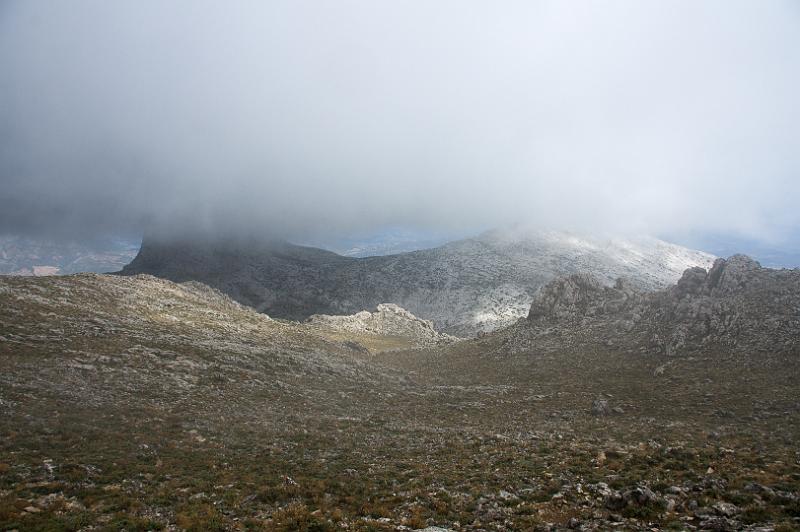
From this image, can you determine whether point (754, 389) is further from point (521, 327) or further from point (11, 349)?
point (11, 349)

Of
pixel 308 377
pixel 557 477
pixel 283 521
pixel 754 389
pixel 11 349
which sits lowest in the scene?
pixel 308 377

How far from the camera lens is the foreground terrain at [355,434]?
16.4 meters

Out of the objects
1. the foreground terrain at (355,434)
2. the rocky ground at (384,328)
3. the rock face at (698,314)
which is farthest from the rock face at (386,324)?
the foreground terrain at (355,434)

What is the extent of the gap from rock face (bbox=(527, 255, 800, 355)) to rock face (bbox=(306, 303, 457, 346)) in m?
60.9

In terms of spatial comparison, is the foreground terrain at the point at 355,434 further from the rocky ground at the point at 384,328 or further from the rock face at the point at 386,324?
the rock face at the point at 386,324

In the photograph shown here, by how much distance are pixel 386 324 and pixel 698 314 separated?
363 feet

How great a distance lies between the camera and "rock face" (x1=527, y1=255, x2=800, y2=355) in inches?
2029

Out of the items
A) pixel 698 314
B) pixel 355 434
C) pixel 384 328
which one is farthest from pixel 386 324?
pixel 355 434

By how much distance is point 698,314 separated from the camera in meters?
60.1

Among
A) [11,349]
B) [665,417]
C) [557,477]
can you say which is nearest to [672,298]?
[665,417]

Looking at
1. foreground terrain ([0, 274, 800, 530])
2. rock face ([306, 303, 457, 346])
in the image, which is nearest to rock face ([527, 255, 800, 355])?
foreground terrain ([0, 274, 800, 530])

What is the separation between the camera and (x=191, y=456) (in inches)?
954

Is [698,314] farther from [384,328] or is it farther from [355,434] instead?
[384,328]

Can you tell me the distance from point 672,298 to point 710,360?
2300cm
